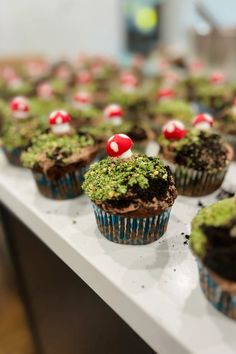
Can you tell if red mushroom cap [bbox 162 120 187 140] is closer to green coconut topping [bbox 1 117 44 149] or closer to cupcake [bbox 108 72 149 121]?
green coconut topping [bbox 1 117 44 149]

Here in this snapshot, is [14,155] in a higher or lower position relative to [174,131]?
lower

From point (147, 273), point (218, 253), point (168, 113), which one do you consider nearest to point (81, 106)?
point (168, 113)

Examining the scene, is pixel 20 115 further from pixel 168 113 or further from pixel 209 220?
pixel 209 220

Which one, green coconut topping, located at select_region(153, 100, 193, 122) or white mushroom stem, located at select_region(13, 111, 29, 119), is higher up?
white mushroom stem, located at select_region(13, 111, 29, 119)

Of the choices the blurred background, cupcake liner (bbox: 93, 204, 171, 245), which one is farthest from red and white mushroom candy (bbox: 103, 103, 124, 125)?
the blurred background

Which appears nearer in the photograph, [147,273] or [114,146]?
[147,273]

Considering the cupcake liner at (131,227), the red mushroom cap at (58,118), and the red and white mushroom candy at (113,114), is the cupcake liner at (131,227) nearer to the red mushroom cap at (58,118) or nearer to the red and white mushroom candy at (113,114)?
the red mushroom cap at (58,118)

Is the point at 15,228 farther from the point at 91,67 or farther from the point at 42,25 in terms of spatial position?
the point at 42,25

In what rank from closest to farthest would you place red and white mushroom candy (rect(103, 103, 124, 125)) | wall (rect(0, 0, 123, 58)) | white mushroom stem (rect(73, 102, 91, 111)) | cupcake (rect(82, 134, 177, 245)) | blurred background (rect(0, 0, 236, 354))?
1. cupcake (rect(82, 134, 177, 245))
2. red and white mushroom candy (rect(103, 103, 124, 125))
3. white mushroom stem (rect(73, 102, 91, 111))
4. blurred background (rect(0, 0, 236, 354))
5. wall (rect(0, 0, 123, 58))
